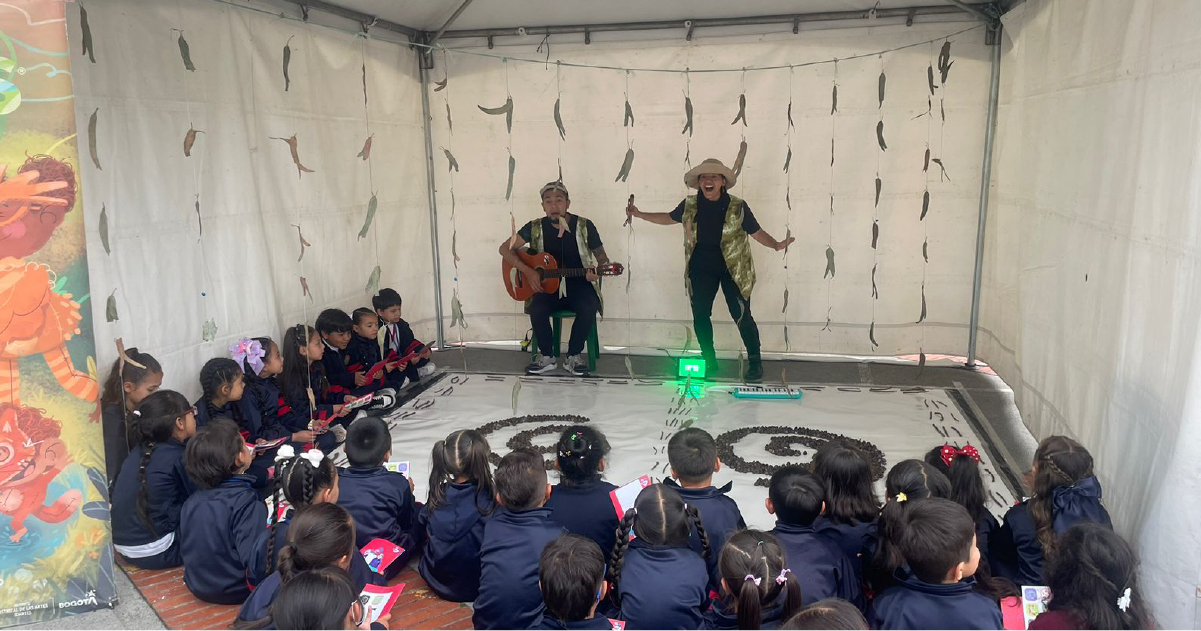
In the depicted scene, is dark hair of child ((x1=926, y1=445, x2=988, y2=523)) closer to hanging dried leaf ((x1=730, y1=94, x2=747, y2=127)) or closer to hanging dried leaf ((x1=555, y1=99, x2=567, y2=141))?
hanging dried leaf ((x1=730, y1=94, x2=747, y2=127))

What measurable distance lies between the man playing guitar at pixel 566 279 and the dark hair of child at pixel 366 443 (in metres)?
2.65

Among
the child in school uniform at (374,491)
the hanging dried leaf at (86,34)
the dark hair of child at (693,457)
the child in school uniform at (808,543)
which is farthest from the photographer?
the hanging dried leaf at (86,34)

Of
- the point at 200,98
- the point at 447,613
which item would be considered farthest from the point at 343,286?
the point at 447,613

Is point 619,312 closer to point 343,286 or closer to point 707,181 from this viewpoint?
point 707,181

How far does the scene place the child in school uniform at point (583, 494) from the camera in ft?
8.32

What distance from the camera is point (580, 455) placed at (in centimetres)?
256

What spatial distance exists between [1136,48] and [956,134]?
2.36 meters

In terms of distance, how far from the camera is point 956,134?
17.1 ft

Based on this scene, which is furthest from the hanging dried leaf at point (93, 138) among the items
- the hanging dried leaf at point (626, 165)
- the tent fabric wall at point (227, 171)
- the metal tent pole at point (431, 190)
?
the hanging dried leaf at point (626, 165)

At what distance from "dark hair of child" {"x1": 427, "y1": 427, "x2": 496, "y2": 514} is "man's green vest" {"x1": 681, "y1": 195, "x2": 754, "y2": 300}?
2890 mm

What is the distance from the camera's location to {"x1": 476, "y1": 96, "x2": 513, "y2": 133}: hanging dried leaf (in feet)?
18.6

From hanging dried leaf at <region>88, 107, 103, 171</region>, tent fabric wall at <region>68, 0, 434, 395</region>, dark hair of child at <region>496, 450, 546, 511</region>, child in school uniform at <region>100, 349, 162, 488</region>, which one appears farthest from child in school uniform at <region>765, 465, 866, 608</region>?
hanging dried leaf at <region>88, 107, 103, 171</region>

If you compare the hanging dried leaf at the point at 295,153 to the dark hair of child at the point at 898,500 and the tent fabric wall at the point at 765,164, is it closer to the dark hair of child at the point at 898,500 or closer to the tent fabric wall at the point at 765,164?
the tent fabric wall at the point at 765,164

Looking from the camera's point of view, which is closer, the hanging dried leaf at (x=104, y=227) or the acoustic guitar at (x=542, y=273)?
the hanging dried leaf at (x=104, y=227)
